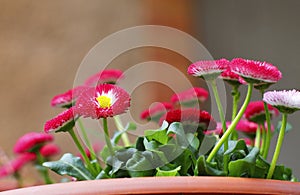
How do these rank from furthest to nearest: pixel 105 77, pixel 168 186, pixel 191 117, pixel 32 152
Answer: pixel 32 152 → pixel 105 77 → pixel 191 117 → pixel 168 186

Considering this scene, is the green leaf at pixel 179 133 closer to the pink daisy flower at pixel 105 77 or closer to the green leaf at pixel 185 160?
the green leaf at pixel 185 160

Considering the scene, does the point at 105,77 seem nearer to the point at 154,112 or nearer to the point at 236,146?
the point at 154,112

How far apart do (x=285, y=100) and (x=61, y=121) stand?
0.55 feet

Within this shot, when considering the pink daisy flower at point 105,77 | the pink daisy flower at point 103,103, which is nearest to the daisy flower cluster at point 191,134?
the pink daisy flower at point 103,103

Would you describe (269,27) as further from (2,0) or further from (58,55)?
(2,0)

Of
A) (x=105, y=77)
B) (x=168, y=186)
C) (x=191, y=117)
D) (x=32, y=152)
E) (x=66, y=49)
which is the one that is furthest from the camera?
(x=66, y=49)

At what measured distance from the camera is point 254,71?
1.47 ft

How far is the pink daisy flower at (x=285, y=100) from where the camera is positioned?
45 cm

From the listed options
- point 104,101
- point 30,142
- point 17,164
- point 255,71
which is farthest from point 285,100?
point 17,164

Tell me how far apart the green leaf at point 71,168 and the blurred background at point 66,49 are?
3.09ft

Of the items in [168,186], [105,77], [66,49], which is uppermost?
[66,49]

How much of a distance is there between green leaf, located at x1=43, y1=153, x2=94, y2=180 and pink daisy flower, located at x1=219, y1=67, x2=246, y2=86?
14 cm

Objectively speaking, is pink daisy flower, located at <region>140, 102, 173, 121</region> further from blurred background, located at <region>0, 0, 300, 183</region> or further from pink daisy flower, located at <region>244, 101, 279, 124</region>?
blurred background, located at <region>0, 0, 300, 183</region>

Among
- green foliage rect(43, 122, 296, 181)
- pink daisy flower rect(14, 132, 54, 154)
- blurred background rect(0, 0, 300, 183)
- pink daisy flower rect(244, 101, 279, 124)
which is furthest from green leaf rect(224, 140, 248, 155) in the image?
blurred background rect(0, 0, 300, 183)
